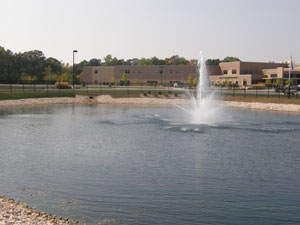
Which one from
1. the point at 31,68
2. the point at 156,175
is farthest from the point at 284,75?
the point at 156,175

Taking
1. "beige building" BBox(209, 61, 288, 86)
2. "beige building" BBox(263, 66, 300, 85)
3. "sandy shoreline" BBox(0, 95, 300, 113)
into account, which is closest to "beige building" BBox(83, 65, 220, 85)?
"beige building" BBox(209, 61, 288, 86)

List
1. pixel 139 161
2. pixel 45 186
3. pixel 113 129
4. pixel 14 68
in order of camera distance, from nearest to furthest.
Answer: pixel 45 186
pixel 139 161
pixel 113 129
pixel 14 68

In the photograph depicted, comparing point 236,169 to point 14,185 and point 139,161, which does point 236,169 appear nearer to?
point 139,161

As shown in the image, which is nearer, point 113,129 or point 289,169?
point 289,169

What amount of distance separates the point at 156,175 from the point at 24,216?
576 centimetres

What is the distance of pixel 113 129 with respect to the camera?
26750 mm

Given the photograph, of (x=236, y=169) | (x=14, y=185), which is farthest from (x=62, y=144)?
(x=236, y=169)

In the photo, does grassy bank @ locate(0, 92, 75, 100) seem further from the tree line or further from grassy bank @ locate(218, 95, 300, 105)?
the tree line

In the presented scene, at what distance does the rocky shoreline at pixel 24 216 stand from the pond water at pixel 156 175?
16.8 inches

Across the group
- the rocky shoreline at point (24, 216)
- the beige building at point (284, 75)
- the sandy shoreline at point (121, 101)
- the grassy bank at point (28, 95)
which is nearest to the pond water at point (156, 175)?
the rocky shoreline at point (24, 216)

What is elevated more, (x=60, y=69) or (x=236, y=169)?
(x=60, y=69)

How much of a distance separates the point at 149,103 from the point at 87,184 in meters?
46.3

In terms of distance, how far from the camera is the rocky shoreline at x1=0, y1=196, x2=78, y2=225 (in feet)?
29.2

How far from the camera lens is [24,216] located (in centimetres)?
926
